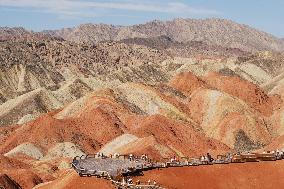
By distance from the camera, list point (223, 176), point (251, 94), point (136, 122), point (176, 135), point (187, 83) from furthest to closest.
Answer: point (187, 83)
point (251, 94)
point (136, 122)
point (176, 135)
point (223, 176)

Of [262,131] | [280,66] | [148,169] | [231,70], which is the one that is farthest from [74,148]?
[280,66]

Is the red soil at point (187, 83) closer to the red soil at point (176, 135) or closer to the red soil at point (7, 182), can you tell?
the red soil at point (176, 135)

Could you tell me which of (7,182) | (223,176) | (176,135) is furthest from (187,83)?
(223,176)

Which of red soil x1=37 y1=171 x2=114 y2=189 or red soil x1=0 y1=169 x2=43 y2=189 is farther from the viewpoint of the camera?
red soil x1=0 y1=169 x2=43 y2=189

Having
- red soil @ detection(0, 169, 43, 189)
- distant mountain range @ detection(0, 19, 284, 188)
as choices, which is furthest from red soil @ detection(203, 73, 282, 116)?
red soil @ detection(0, 169, 43, 189)

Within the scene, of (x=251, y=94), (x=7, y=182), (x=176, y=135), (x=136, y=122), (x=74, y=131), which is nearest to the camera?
(x=7, y=182)

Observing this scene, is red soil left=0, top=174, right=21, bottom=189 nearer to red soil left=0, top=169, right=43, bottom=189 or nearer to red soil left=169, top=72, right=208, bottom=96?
red soil left=0, top=169, right=43, bottom=189

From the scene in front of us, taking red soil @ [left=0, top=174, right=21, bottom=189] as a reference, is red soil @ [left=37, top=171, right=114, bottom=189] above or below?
above

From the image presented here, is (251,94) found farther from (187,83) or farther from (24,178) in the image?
(24,178)

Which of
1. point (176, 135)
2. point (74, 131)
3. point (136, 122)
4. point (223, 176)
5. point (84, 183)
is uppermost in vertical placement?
point (84, 183)
